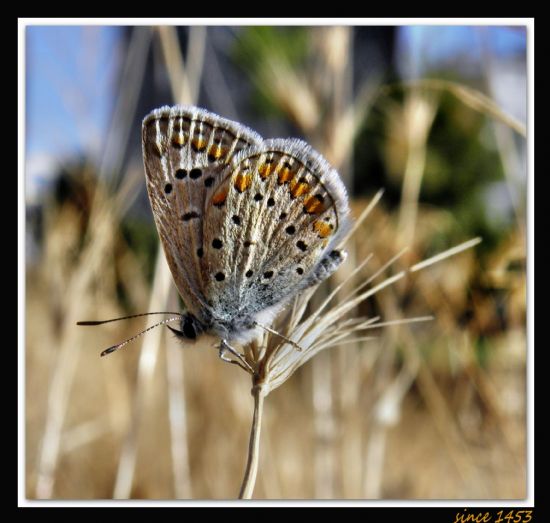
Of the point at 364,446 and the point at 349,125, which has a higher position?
the point at 349,125

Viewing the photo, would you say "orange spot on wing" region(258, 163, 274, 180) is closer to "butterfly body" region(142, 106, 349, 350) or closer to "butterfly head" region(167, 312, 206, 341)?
"butterfly body" region(142, 106, 349, 350)

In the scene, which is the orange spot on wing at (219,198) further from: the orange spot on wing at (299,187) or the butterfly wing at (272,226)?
the orange spot on wing at (299,187)

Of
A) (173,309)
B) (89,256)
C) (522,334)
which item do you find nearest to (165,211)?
(89,256)

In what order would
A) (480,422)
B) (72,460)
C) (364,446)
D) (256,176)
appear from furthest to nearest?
(72,460) → (364,446) → (480,422) → (256,176)

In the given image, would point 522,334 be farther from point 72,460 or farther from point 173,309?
point 72,460

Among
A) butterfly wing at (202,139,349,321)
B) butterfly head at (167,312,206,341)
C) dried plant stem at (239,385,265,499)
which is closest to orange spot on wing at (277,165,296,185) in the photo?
butterfly wing at (202,139,349,321)

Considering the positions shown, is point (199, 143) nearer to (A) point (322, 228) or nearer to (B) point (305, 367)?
(A) point (322, 228)

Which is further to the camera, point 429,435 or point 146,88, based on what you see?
point 146,88
